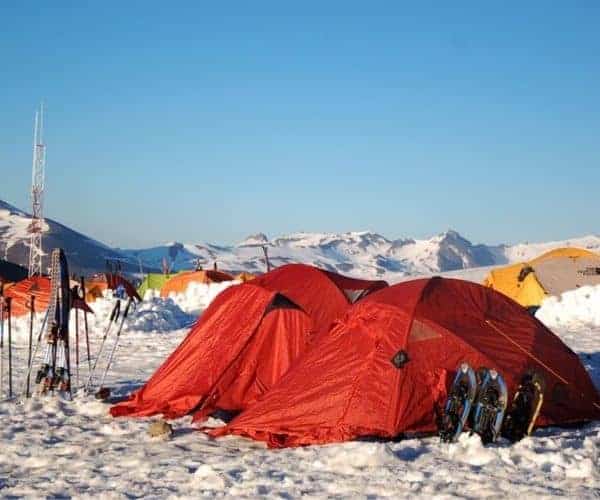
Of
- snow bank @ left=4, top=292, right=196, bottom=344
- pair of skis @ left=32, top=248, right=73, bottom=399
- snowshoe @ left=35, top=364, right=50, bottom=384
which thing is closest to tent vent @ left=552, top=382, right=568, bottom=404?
pair of skis @ left=32, top=248, right=73, bottom=399

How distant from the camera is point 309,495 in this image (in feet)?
21.4

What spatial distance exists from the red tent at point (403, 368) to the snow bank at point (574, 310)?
1227 centimetres

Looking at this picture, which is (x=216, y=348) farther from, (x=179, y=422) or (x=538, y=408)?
(x=538, y=408)

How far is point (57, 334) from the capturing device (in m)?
11.3

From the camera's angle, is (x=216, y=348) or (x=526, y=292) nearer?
(x=216, y=348)

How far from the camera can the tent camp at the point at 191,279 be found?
Answer: 122ft

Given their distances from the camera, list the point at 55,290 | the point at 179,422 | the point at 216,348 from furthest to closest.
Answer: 1. the point at 55,290
2. the point at 216,348
3. the point at 179,422

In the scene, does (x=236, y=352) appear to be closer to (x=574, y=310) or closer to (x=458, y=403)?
(x=458, y=403)

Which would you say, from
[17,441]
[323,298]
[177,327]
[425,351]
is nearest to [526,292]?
[177,327]

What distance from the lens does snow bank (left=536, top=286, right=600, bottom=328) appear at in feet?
70.7

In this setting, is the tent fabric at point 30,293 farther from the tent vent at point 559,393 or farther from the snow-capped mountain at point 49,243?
the snow-capped mountain at point 49,243

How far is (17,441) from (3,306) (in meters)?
4.76

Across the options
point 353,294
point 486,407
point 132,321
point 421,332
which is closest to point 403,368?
point 421,332

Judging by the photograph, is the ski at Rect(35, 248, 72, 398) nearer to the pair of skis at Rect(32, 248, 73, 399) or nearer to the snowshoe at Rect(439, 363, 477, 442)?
the pair of skis at Rect(32, 248, 73, 399)
